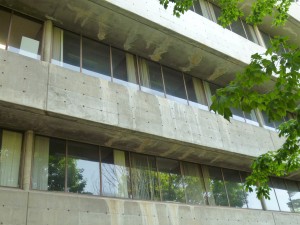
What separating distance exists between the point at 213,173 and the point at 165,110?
11.6 feet

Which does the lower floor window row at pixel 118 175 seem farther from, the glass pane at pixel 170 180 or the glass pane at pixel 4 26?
the glass pane at pixel 4 26

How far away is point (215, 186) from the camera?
1247 centimetres

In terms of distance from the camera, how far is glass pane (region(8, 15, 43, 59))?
9648 millimetres

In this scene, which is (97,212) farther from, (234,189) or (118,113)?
(234,189)

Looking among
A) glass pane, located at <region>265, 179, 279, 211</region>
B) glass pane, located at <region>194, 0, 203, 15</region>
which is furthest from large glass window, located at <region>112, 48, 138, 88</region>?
glass pane, located at <region>265, 179, 279, 211</region>

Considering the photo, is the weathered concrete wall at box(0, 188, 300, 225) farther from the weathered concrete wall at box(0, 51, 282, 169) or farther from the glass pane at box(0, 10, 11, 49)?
the glass pane at box(0, 10, 11, 49)

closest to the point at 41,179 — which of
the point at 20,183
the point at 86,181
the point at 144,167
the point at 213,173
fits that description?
the point at 20,183

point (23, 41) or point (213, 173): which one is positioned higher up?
point (23, 41)

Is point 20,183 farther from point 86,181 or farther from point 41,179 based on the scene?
point 86,181

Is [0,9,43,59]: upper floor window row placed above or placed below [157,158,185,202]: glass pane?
above

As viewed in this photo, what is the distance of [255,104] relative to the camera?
530cm

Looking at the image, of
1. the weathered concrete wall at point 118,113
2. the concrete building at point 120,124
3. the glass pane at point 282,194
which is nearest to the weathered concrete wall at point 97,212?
the concrete building at point 120,124

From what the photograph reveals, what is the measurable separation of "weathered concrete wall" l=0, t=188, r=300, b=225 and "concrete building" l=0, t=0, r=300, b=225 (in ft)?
0.09

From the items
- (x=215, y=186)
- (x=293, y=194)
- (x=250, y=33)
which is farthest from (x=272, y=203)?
(x=250, y=33)
